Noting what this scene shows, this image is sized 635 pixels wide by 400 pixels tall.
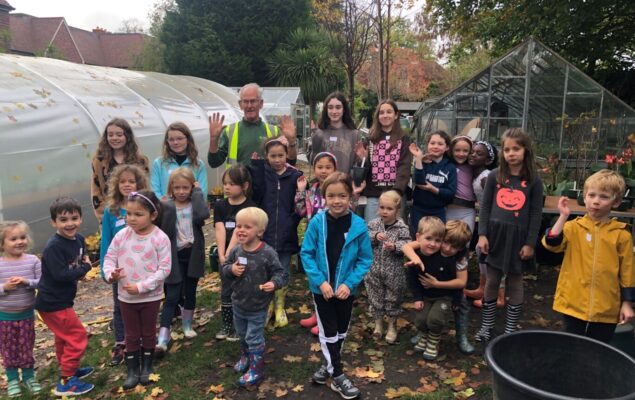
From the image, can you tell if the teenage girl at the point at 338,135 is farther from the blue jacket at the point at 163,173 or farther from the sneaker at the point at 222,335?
the sneaker at the point at 222,335

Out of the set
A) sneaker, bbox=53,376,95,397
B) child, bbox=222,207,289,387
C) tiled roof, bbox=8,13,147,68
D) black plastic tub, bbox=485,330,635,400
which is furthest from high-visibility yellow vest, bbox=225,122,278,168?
tiled roof, bbox=8,13,147,68

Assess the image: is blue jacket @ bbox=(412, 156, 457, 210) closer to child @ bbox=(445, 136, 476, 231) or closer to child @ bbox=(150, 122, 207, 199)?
child @ bbox=(445, 136, 476, 231)

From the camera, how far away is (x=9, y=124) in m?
6.41

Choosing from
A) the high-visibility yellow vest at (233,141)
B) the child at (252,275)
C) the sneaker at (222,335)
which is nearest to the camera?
the child at (252,275)

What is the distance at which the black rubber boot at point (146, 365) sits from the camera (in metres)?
3.72

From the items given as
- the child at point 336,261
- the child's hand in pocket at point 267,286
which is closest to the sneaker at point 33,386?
the child's hand in pocket at point 267,286

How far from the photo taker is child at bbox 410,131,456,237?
450 centimetres

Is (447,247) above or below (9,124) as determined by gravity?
below

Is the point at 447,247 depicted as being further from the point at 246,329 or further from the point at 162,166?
the point at 162,166

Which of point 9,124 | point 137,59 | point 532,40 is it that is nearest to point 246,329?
point 9,124

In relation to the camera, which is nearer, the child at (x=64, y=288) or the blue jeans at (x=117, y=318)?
the child at (x=64, y=288)

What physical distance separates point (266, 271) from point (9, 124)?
509 centimetres

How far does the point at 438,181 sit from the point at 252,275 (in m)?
2.11

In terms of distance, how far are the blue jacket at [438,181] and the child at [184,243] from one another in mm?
2122
